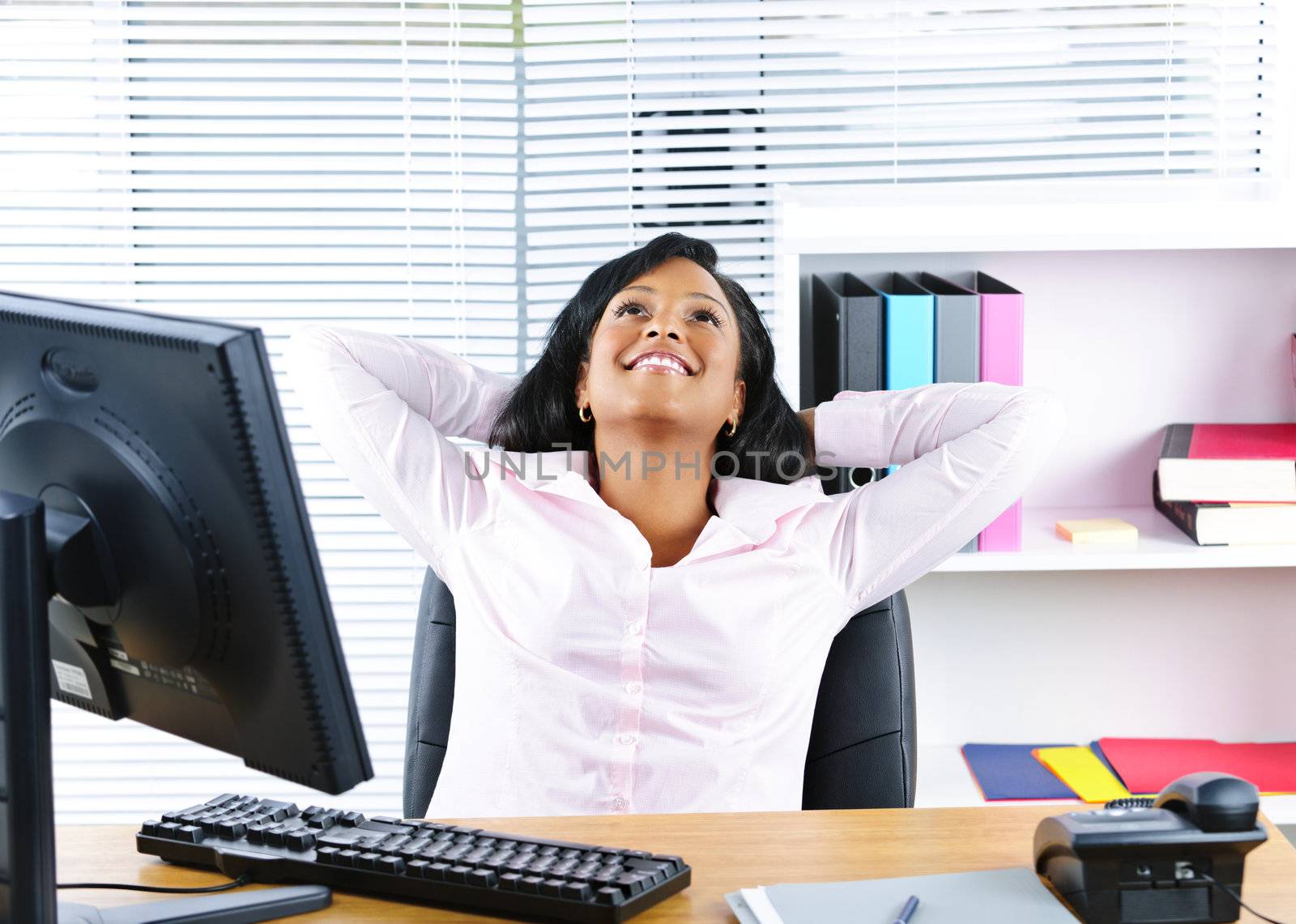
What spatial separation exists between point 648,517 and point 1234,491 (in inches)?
38.2

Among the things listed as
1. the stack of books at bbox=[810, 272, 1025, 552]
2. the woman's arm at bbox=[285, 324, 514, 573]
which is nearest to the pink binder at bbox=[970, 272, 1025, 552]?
the stack of books at bbox=[810, 272, 1025, 552]

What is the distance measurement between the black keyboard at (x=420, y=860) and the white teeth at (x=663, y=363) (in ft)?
2.61

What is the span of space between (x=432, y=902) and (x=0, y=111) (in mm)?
2184

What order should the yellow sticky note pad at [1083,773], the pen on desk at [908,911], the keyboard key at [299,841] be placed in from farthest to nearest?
the yellow sticky note pad at [1083,773]
the keyboard key at [299,841]
the pen on desk at [908,911]

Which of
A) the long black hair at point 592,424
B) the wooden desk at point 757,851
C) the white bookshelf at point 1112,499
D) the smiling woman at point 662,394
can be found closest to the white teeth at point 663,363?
the smiling woman at point 662,394

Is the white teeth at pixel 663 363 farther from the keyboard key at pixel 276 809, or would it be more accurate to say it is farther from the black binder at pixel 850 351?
the keyboard key at pixel 276 809

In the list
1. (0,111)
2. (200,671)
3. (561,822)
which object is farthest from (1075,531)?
(0,111)

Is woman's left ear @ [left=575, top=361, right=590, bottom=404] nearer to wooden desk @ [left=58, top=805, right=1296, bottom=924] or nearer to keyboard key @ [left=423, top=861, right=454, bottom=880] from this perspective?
wooden desk @ [left=58, top=805, right=1296, bottom=924]

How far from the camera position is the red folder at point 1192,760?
2.04 metres

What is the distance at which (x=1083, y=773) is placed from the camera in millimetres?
2104

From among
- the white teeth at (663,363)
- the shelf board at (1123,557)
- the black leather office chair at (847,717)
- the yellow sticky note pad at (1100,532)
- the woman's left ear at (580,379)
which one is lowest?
the black leather office chair at (847,717)

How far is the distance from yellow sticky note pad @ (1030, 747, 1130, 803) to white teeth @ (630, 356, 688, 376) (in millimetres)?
979

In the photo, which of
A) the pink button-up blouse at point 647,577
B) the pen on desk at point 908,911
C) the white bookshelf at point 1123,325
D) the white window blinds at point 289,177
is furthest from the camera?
the white window blinds at point 289,177

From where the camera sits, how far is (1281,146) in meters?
→ 2.26
